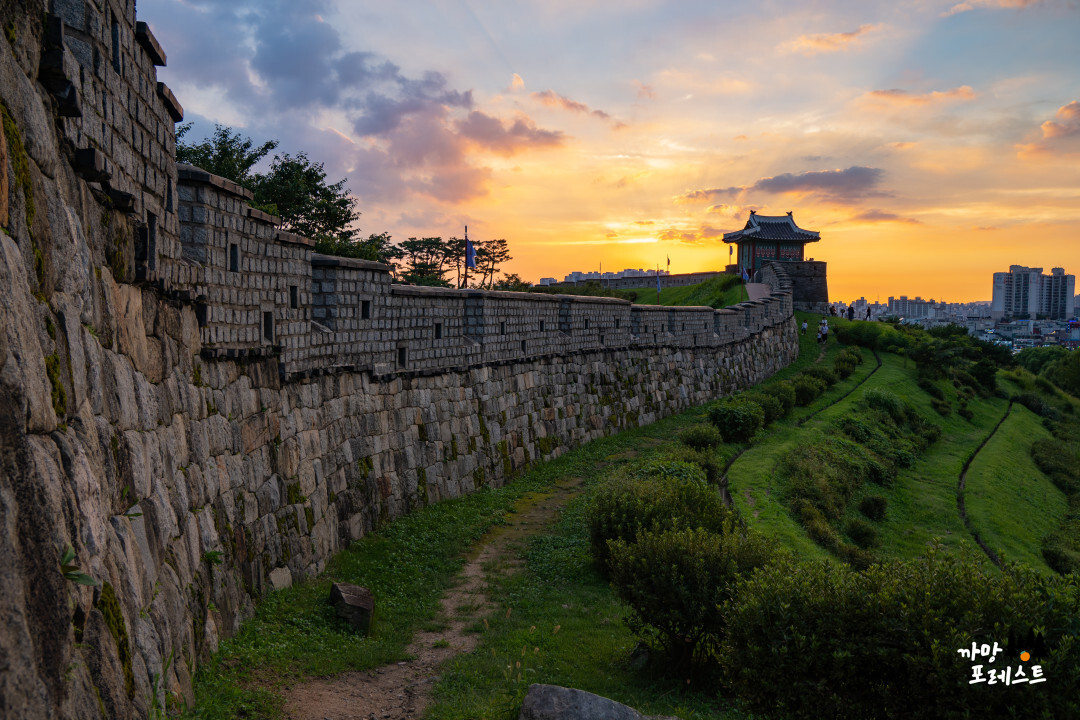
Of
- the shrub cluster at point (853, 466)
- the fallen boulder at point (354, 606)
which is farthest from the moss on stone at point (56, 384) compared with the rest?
the shrub cluster at point (853, 466)

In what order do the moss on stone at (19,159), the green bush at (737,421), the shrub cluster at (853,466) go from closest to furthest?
1. the moss on stone at (19,159)
2. the shrub cluster at (853,466)
3. the green bush at (737,421)

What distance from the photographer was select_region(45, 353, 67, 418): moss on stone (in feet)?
12.1

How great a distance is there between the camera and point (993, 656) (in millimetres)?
4816

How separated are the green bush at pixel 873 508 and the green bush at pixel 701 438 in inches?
144

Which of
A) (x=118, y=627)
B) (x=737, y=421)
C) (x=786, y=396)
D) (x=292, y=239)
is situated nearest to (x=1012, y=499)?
(x=786, y=396)

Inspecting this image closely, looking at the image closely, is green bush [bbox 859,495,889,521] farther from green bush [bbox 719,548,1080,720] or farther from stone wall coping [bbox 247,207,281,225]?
stone wall coping [bbox 247,207,281,225]

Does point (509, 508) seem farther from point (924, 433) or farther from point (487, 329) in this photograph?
point (924, 433)

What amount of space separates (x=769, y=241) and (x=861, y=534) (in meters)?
36.5

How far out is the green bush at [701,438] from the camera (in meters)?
19.0

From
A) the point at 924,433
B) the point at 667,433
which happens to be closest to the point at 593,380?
the point at 667,433

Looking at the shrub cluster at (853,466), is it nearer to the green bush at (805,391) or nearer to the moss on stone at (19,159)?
the green bush at (805,391)

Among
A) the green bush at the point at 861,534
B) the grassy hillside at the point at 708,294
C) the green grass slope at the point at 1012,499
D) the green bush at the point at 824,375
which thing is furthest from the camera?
the grassy hillside at the point at 708,294

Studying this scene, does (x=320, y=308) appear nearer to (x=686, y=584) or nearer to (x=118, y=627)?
(x=686, y=584)

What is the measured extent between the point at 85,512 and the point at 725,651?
489 centimetres
